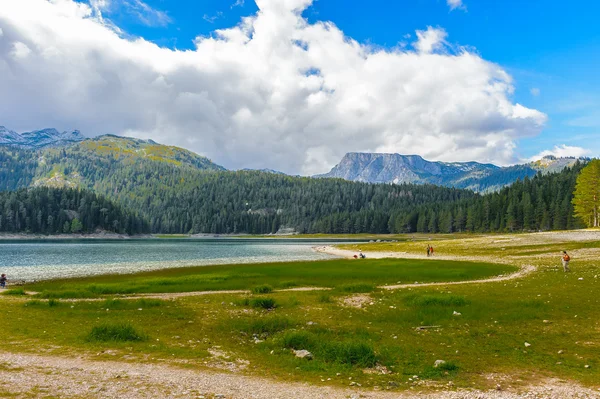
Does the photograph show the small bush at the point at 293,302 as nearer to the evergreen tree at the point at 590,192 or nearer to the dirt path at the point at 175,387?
the dirt path at the point at 175,387

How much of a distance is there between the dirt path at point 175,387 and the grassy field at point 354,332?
865 millimetres

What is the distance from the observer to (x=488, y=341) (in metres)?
17.3

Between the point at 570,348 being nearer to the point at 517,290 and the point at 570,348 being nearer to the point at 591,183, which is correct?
the point at 517,290

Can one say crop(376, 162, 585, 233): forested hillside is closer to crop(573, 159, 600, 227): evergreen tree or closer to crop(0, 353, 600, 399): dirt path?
crop(573, 159, 600, 227): evergreen tree

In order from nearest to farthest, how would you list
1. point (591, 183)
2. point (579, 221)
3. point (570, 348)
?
point (570, 348)
point (591, 183)
point (579, 221)

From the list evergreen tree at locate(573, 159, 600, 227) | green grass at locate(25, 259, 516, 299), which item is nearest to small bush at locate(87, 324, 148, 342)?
green grass at locate(25, 259, 516, 299)

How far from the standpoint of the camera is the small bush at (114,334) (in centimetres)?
1781

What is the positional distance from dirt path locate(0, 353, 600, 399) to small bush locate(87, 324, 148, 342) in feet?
14.0

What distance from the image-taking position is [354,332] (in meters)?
19.2

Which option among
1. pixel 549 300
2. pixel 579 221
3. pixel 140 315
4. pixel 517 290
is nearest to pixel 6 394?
pixel 140 315

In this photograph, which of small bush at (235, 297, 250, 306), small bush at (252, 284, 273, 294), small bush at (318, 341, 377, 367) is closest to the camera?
small bush at (318, 341, 377, 367)

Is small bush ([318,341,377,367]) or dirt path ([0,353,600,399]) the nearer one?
dirt path ([0,353,600,399])

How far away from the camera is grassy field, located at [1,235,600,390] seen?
13828mm

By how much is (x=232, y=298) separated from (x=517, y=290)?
22.5 m
